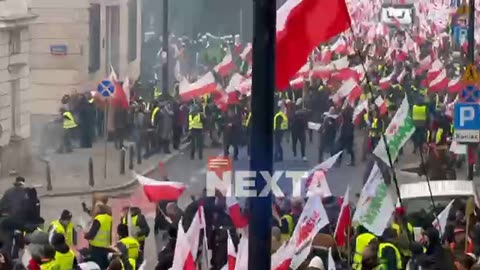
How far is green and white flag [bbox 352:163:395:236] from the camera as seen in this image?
12.4 m

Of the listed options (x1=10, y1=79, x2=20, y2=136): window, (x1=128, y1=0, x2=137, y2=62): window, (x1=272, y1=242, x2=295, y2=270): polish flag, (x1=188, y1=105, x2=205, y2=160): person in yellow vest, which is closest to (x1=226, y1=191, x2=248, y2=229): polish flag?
(x1=272, y1=242, x2=295, y2=270): polish flag

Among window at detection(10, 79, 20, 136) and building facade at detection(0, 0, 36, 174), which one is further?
window at detection(10, 79, 20, 136)

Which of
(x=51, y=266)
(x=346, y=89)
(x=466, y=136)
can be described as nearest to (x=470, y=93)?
(x=466, y=136)

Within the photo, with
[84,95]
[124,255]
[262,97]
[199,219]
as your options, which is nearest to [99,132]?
[84,95]

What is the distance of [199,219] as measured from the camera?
432 inches

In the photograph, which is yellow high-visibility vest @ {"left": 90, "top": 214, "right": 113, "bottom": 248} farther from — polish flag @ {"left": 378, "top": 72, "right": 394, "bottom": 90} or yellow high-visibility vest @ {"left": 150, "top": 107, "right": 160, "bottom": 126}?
polish flag @ {"left": 378, "top": 72, "right": 394, "bottom": 90}

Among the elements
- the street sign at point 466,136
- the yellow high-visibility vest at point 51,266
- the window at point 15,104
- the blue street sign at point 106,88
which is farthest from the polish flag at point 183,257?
the window at point 15,104

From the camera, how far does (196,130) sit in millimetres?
31703

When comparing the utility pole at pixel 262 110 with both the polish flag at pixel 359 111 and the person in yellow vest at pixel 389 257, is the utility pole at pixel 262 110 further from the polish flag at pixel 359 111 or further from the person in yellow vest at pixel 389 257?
the polish flag at pixel 359 111

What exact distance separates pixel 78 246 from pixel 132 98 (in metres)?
17.8

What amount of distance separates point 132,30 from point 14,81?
13.9 m

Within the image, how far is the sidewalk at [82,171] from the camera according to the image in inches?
1057

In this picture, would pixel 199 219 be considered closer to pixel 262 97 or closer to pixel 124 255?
pixel 124 255

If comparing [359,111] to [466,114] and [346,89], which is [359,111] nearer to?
[346,89]
